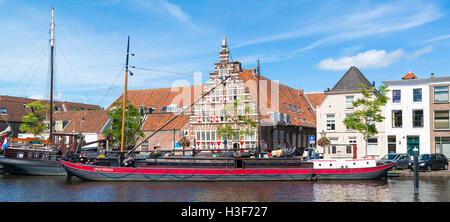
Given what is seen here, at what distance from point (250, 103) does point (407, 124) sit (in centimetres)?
1914

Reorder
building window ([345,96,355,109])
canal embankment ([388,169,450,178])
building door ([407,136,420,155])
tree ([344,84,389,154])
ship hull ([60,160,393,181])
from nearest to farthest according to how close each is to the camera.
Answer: canal embankment ([388,169,450,178]), ship hull ([60,160,393,181]), tree ([344,84,389,154]), building door ([407,136,420,155]), building window ([345,96,355,109])

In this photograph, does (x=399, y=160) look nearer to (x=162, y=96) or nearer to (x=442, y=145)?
(x=442, y=145)

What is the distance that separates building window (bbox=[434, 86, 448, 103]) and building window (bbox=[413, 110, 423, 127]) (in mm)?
1925

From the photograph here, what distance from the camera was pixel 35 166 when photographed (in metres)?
36.6

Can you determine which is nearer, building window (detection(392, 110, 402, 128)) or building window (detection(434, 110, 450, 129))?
building window (detection(434, 110, 450, 129))

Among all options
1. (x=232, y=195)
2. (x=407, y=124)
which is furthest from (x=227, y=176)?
(x=407, y=124)

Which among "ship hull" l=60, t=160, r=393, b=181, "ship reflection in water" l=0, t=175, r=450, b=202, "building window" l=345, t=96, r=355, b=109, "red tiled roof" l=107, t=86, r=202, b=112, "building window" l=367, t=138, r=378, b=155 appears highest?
"red tiled roof" l=107, t=86, r=202, b=112

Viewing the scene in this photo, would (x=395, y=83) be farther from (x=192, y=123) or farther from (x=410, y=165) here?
(x=192, y=123)

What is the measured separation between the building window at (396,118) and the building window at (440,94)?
361 centimetres

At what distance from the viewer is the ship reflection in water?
22.9 meters

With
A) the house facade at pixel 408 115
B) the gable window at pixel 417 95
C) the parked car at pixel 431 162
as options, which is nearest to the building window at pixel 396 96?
the house facade at pixel 408 115

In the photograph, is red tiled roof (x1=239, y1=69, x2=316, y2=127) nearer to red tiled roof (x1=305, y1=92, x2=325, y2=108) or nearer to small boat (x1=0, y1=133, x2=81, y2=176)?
red tiled roof (x1=305, y1=92, x2=325, y2=108)

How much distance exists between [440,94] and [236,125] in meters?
23.9

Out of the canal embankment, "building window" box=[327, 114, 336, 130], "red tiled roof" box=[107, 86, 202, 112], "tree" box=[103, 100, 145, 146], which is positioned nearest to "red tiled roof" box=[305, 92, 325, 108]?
"red tiled roof" box=[107, 86, 202, 112]
